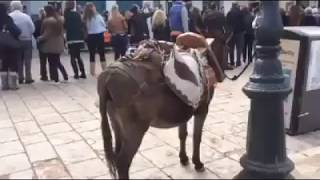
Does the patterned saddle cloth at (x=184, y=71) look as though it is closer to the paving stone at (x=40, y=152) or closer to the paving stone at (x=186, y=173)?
the paving stone at (x=186, y=173)

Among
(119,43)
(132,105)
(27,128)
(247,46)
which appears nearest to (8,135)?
(27,128)

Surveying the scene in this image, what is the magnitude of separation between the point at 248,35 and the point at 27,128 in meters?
7.31

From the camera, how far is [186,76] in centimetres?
394

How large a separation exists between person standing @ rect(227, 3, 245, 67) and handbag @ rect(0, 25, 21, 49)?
17.2 feet

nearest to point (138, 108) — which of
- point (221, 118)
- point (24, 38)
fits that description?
point (221, 118)

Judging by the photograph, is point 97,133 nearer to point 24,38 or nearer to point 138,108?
point 138,108

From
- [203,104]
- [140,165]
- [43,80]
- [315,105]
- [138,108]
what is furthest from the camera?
[43,80]

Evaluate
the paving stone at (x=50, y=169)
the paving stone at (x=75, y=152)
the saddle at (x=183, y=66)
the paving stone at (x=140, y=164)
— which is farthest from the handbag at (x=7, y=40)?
the saddle at (x=183, y=66)

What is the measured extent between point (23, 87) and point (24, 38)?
3.38ft

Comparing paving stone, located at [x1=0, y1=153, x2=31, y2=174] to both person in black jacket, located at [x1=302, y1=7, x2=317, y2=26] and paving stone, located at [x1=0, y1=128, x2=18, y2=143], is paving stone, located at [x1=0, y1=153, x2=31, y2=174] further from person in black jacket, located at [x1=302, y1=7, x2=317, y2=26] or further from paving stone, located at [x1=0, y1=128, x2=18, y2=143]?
person in black jacket, located at [x1=302, y1=7, x2=317, y2=26]

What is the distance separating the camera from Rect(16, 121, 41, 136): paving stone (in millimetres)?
6008

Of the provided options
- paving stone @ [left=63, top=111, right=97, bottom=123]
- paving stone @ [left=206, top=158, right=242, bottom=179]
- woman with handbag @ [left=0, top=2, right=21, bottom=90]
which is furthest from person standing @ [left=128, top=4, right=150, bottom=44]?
paving stone @ [left=206, top=158, right=242, bottom=179]

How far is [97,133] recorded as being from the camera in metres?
5.85

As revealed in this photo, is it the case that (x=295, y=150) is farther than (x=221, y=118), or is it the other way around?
(x=221, y=118)
